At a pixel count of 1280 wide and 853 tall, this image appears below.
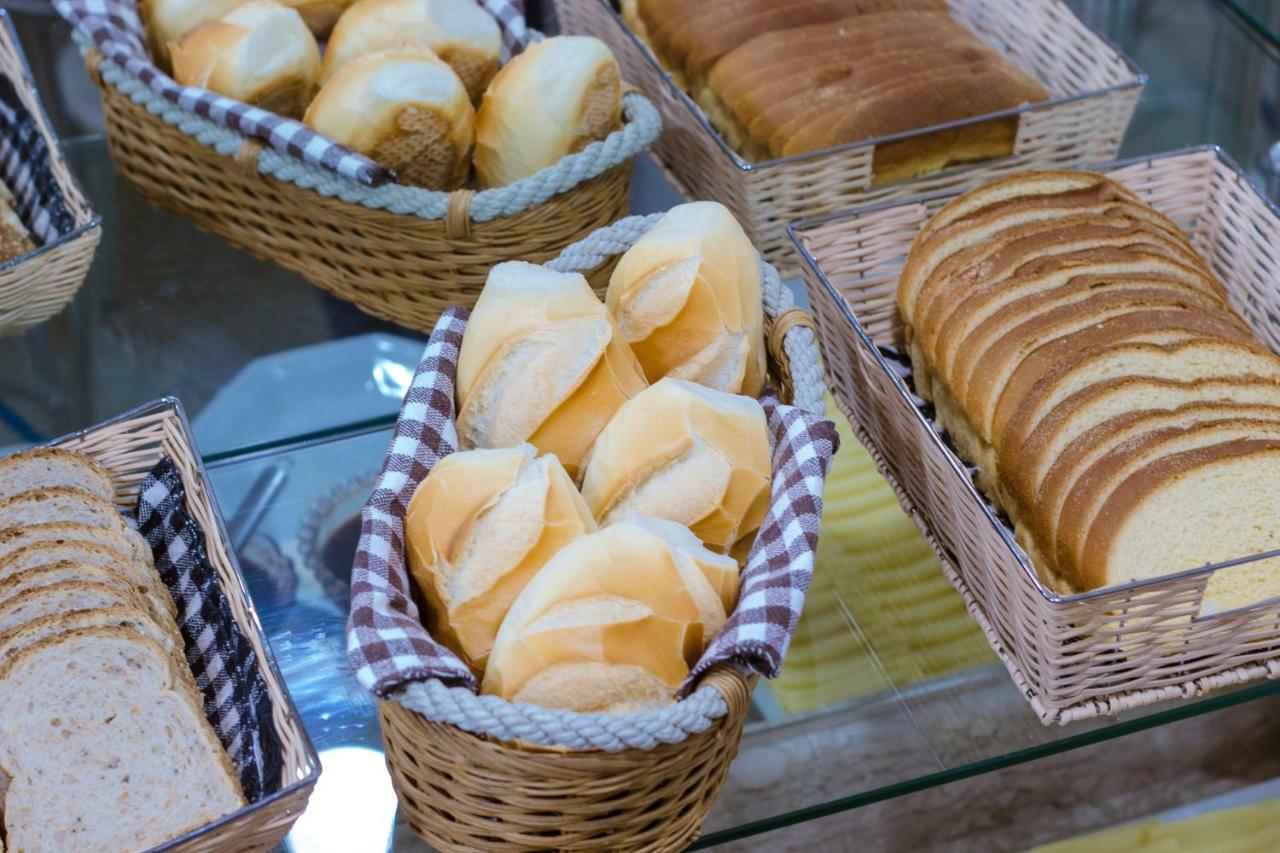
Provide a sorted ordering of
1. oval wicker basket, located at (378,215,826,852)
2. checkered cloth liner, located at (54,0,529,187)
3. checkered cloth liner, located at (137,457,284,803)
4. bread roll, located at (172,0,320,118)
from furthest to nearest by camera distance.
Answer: bread roll, located at (172,0,320,118) < checkered cloth liner, located at (54,0,529,187) < checkered cloth liner, located at (137,457,284,803) < oval wicker basket, located at (378,215,826,852)

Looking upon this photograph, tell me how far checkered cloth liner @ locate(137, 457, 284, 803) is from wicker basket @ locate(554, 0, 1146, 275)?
1.82 feet

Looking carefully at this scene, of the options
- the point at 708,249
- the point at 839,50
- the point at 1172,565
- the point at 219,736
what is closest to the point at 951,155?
the point at 839,50

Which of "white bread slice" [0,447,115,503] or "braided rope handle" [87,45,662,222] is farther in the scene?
"braided rope handle" [87,45,662,222]

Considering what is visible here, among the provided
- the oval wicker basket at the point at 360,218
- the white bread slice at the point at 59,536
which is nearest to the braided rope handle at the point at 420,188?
the oval wicker basket at the point at 360,218

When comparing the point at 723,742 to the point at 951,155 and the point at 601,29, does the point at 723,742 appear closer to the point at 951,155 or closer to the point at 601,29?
the point at 951,155

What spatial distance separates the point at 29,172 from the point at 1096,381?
932mm

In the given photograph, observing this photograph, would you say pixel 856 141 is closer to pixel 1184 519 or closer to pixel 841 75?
pixel 841 75

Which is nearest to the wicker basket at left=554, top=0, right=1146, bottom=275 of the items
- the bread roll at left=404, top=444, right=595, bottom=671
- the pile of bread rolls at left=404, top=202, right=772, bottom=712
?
the pile of bread rolls at left=404, top=202, right=772, bottom=712

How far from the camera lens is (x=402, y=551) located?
0.88m

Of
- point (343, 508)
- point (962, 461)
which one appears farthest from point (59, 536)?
point (962, 461)

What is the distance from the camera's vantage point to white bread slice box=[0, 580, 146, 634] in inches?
36.3

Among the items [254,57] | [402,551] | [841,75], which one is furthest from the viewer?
[841,75]

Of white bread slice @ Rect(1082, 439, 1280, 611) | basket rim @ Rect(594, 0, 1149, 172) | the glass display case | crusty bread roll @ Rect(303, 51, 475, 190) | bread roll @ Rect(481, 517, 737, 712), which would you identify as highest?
crusty bread roll @ Rect(303, 51, 475, 190)

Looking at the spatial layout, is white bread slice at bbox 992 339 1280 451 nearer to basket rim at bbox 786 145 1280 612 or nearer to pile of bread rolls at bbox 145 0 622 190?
basket rim at bbox 786 145 1280 612
